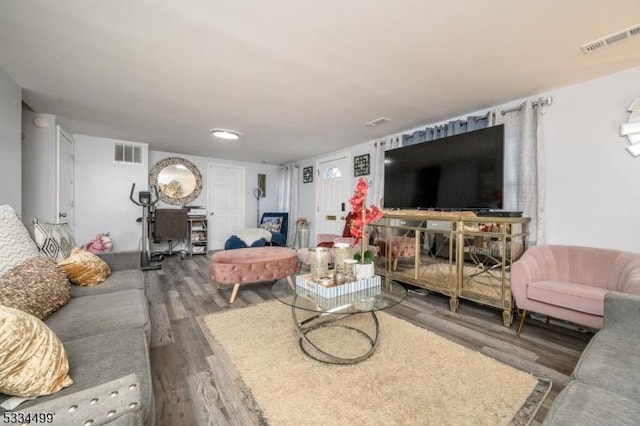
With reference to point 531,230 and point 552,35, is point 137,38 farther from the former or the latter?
point 531,230

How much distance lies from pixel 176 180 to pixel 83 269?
4097mm

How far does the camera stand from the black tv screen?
267 cm

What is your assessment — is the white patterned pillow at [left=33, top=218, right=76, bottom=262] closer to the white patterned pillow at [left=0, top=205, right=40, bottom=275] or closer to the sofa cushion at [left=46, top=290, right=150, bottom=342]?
the white patterned pillow at [left=0, top=205, right=40, bottom=275]

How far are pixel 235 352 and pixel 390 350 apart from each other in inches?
44.0

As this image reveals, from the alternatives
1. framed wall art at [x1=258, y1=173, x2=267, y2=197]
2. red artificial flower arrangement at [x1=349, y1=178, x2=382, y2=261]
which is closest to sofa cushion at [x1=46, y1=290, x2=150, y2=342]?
red artificial flower arrangement at [x1=349, y1=178, x2=382, y2=261]

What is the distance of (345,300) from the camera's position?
71.7 inches

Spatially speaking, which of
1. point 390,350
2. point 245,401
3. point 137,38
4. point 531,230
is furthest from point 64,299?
point 531,230

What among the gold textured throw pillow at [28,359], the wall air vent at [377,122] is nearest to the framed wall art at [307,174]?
the wall air vent at [377,122]

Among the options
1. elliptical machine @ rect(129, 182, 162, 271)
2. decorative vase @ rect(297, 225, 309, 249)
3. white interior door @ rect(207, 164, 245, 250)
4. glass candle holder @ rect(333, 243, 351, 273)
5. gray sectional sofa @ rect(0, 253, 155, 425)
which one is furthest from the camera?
white interior door @ rect(207, 164, 245, 250)

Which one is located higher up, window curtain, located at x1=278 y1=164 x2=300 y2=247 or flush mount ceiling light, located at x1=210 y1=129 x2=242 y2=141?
flush mount ceiling light, located at x1=210 y1=129 x2=242 y2=141

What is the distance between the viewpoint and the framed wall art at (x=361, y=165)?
458cm

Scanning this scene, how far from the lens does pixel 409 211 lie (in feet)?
11.2

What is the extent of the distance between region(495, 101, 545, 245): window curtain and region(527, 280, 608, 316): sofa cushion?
63 centimetres

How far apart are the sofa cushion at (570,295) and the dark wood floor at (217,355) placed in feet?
1.12
